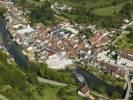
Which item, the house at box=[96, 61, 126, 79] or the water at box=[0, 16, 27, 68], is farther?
the water at box=[0, 16, 27, 68]

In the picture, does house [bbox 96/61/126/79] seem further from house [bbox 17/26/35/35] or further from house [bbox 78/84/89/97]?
house [bbox 17/26/35/35]

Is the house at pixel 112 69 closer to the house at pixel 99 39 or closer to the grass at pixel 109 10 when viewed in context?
the house at pixel 99 39

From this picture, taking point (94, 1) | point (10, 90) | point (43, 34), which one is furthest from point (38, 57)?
point (94, 1)

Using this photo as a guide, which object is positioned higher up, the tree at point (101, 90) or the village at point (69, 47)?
the village at point (69, 47)

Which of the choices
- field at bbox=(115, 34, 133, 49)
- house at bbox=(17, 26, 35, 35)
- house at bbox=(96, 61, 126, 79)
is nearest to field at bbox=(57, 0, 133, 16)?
field at bbox=(115, 34, 133, 49)

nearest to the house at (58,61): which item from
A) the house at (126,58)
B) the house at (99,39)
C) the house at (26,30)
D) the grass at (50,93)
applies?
the grass at (50,93)

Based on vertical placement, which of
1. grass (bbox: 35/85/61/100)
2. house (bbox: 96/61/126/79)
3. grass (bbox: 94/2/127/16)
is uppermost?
grass (bbox: 94/2/127/16)
